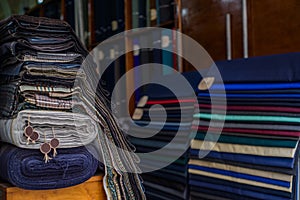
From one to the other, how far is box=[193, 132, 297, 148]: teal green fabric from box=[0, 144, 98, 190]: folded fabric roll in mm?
613

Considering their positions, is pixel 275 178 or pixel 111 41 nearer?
pixel 275 178

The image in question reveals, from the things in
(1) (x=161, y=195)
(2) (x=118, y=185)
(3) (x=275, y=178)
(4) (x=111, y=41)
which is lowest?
(1) (x=161, y=195)

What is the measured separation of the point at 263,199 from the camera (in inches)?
42.8

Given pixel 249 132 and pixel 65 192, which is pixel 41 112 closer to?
pixel 65 192

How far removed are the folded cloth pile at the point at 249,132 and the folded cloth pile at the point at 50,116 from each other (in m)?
0.50

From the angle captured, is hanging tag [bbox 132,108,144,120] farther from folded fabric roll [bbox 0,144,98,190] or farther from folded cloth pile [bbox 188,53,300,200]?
folded fabric roll [bbox 0,144,98,190]

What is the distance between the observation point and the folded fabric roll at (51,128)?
62 centimetres

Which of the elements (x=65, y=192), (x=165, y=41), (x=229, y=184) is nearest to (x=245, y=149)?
(x=229, y=184)

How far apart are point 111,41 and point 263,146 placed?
1.62 m

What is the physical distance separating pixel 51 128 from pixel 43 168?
7cm

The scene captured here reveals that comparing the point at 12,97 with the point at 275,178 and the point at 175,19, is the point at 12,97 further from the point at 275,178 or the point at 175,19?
the point at 175,19

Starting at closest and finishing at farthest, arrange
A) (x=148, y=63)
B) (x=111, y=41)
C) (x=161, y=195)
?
1. (x=161, y=195)
2. (x=148, y=63)
3. (x=111, y=41)

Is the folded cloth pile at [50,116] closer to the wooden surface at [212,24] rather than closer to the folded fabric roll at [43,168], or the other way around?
the folded fabric roll at [43,168]

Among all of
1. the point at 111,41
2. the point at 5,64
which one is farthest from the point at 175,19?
the point at 5,64
